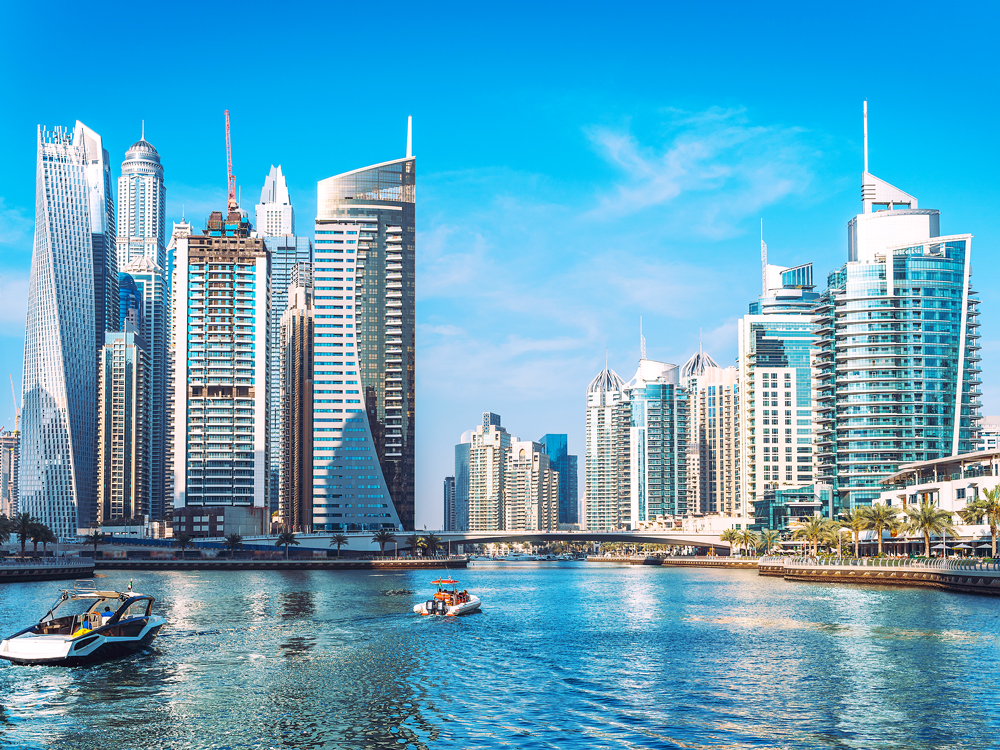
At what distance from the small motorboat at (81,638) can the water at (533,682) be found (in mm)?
1057

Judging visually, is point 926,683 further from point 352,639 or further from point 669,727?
point 352,639

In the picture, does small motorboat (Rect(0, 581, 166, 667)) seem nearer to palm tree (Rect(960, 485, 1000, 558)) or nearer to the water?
the water

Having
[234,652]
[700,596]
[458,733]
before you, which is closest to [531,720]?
[458,733]

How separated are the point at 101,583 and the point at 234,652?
102685 millimetres

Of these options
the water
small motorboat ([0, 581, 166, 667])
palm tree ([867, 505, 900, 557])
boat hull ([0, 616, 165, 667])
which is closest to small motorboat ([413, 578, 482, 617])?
the water

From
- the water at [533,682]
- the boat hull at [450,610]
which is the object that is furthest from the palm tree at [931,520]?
the boat hull at [450,610]

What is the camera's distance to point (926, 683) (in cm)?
6166

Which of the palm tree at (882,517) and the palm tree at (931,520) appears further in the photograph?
the palm tree at (882,517)

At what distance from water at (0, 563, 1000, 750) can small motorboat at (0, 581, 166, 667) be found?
41.6 inches

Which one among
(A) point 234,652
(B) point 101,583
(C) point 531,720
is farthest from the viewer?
(B) point 101,583

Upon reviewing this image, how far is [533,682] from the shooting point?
6456 cm

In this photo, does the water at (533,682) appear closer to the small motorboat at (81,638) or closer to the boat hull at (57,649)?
the boat hull at (57,649)

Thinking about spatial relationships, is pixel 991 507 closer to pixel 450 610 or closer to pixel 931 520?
pixel 931 520

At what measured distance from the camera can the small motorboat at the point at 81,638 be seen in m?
68.0
